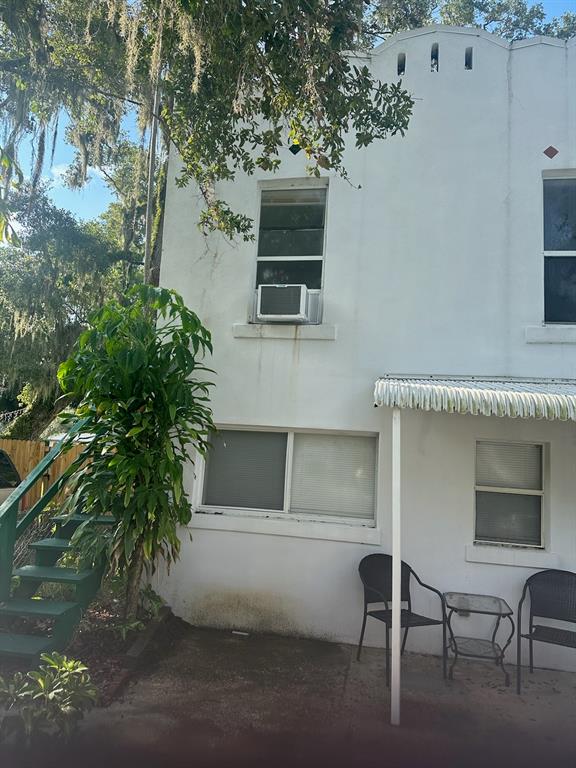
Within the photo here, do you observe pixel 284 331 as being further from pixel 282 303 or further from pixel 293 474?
pixel 293 474

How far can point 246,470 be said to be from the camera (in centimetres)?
585

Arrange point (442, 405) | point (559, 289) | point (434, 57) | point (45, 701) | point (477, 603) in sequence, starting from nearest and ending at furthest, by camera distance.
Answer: point (45, 701), point (442, 405), point (477, 603), point (559, 289), point (434, 57)

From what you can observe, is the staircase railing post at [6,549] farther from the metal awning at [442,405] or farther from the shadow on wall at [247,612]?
the metal awning at [442,405]

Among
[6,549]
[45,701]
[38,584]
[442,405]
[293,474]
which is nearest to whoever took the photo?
[45,701]

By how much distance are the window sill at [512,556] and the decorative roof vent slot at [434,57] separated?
541 cm

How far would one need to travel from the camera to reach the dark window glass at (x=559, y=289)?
18.2ft

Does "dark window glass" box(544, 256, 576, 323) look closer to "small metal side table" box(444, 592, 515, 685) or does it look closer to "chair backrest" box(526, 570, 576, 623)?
"chair backrest" box(526, 570, 576, 623)

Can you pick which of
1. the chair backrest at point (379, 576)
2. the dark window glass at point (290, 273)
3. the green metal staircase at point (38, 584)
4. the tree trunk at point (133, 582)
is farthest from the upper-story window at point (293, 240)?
the tree trunk at point (133, 582)

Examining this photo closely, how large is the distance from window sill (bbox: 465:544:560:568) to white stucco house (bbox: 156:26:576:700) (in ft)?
0.06

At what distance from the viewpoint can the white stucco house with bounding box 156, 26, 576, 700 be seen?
527 cm

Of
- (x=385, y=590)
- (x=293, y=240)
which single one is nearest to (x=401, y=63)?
(x=293, y=240)

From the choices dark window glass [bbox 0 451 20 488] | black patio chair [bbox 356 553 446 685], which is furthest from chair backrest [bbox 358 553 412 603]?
dark window glass [bbox 0 451 20 488]

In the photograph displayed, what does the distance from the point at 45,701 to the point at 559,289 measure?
19.7ft

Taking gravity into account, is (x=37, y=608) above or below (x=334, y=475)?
below
